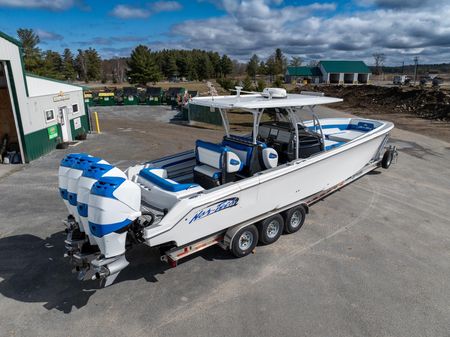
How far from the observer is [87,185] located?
14.1 feet

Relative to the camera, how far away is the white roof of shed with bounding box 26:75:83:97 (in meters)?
12.6

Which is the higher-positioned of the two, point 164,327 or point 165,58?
point 165,58

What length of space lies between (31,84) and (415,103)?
2636cm

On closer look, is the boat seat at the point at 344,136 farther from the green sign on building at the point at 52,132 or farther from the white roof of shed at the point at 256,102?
the green sign on building at the point at 52,132

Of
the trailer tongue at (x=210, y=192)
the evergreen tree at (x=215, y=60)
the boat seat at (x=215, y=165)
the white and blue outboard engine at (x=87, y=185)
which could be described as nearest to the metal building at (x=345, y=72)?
the evergreen tree at (x=215, y=60)

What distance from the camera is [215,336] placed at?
13.2 feet

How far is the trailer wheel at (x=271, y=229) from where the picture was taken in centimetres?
585

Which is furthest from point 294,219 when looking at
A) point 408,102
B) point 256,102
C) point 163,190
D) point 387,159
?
point 408,102

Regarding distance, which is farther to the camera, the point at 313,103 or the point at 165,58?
the point at 165,58

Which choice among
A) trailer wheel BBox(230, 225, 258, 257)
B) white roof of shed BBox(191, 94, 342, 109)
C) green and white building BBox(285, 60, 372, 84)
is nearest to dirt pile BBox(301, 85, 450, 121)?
white roof of shed BBox(191, 94, 342, 109)

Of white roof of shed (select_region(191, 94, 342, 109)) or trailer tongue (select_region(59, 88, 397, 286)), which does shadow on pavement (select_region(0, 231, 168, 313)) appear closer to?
trailer tongue (select_region(59, 88, 397, 286))

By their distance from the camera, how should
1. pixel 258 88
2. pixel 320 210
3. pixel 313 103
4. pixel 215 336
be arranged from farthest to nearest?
pixel 258 88
pixel 320 210
pixel 313 103
pixel 215 336

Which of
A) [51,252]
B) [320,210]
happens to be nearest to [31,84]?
[51,252]

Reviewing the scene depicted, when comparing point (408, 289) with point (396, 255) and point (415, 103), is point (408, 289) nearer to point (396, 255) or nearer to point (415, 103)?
point (396, 255)
